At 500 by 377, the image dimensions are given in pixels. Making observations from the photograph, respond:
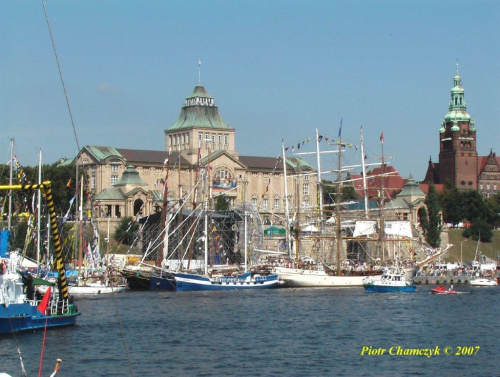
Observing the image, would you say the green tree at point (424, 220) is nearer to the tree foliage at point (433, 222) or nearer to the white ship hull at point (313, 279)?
the tree foliage at point (433, 222)

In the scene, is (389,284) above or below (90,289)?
above

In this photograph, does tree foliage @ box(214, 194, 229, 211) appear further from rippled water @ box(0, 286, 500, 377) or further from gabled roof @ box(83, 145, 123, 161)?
rippled water @ box(0, 286, 500, 377)

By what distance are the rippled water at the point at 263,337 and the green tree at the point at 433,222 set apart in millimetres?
81608

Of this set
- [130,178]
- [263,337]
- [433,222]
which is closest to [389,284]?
[263,337]

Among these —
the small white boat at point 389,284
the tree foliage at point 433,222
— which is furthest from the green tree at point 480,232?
the small white boat at point 389,284

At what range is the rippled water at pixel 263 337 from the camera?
52316 millimetres

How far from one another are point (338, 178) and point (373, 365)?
7740cm

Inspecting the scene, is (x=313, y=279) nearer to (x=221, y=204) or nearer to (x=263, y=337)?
(x=221, y=204)

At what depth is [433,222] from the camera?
181 m

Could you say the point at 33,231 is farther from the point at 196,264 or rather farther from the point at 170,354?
the point at 170,354

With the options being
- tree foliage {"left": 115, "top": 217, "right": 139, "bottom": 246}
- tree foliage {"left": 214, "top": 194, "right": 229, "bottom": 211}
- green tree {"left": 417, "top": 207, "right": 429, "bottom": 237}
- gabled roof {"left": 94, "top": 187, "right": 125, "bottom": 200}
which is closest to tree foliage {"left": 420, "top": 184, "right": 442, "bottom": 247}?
green tree {"left": 417, "top": 207, "right": 429, "bottom": 237}

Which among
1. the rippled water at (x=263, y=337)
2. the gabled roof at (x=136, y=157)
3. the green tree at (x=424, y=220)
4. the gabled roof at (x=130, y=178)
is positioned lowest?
the rippled water at (x=263, y=337)

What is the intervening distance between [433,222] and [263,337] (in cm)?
12010

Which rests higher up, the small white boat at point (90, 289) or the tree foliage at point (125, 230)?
the tree foliage at point (125, 230)
